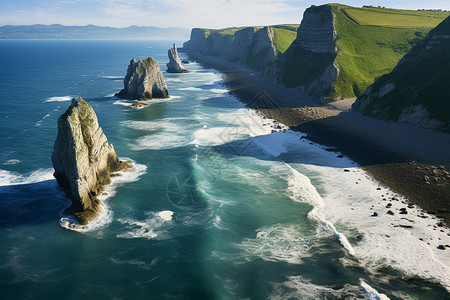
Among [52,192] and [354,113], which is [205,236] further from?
[354,113]

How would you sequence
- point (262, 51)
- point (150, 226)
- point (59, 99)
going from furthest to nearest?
point (262, 51) < point (59, 99) < point (150, 226)

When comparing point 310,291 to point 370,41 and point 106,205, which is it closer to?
Answer: point 106,205

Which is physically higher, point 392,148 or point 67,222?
point 392,148

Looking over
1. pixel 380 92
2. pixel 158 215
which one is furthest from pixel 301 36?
pixel 158 215

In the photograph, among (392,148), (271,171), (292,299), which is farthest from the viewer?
(392,148)

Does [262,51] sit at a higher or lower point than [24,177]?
higher

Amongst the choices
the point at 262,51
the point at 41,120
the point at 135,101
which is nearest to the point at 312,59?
the point at 135,101

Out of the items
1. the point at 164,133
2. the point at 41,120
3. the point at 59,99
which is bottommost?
the point at 164,133
